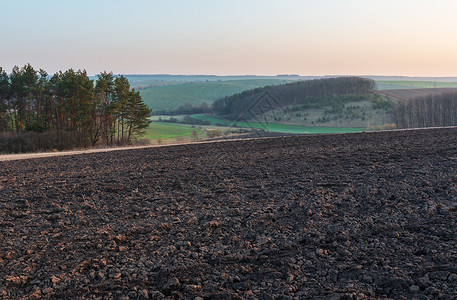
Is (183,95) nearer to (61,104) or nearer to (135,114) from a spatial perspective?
(135,114)

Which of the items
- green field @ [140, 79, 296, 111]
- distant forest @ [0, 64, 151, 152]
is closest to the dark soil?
distant forest @ [0, 64, 151, 152]

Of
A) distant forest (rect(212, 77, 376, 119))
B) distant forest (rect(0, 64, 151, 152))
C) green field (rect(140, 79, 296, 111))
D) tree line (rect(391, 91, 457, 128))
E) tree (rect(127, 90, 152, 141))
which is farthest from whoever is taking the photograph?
green field (rect(140, 79, 296, 111))

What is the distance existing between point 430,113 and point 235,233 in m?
59.9

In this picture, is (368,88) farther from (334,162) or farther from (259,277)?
(259,277)

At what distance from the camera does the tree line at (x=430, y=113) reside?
5569 centimetres

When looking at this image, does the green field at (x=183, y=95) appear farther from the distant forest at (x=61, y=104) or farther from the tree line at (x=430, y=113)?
the distant forest at (x=61, y=104)

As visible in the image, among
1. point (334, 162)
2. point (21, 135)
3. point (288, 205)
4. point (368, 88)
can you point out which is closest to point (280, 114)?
point (368, 88)

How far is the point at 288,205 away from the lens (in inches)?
311

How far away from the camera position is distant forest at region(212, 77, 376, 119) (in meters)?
84.7

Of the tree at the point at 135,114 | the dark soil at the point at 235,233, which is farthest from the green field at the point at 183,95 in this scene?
the dark soil at the point at 235,233

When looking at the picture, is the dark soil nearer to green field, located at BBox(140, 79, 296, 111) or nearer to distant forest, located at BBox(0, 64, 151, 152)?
distant forest, located at BBox(0, 64, 151, 152)

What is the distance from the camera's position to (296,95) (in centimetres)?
9162

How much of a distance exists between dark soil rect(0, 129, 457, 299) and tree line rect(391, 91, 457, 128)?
49513mm

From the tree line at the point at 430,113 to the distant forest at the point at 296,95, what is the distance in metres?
26.5
